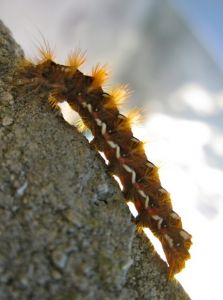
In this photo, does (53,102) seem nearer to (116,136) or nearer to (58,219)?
(116,136)

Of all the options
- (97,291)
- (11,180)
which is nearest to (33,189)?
(11,180)

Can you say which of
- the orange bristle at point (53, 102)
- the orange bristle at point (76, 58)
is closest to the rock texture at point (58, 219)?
the orange bristle at point (53, 102)

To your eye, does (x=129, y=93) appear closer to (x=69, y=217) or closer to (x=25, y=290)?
(x=69, y=217)

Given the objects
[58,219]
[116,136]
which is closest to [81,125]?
[116,136]

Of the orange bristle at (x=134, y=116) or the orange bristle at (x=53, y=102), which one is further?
the orange bristle at (x=134, y=116)

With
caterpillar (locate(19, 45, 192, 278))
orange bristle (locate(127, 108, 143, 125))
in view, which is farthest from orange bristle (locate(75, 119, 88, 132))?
orange bristle (locate(127, 108, 143, 125))

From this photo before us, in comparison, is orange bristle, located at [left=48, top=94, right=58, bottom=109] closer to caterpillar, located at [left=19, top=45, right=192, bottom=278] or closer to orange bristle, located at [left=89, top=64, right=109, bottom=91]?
caterpillar, located at [left=19, top=45, right=192, bottom=278]

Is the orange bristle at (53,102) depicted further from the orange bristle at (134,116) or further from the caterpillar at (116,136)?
the orange bristle at (134,116)
